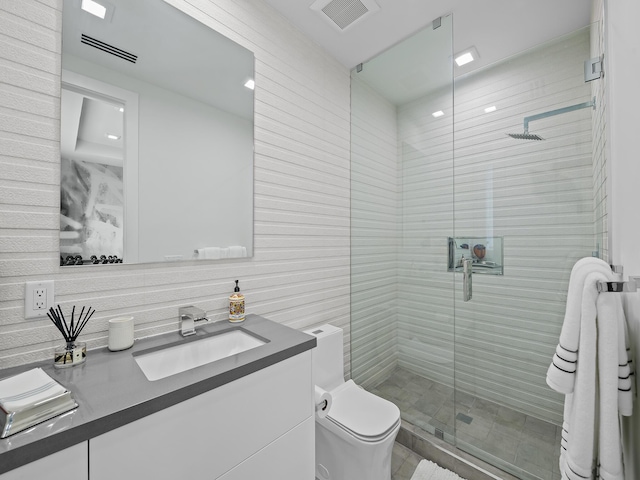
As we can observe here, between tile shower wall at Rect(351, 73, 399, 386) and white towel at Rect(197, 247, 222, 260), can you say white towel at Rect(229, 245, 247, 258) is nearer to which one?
white towel at Rect(197, 247, 222, 260)

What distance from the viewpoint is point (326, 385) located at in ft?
5.76

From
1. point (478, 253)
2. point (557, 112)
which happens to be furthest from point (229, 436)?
point (557, 112)

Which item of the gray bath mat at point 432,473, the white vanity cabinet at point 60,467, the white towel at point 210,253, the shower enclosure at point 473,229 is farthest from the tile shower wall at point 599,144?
the white vanity cabinet at point 60,467

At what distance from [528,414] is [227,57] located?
284 cm

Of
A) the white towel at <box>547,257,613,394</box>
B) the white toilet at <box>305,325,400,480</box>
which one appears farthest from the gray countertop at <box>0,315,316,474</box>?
the white towel at <box>547,257,613,394</box>

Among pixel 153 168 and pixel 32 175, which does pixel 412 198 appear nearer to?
pixel 153 168

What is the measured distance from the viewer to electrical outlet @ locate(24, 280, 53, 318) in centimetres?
94

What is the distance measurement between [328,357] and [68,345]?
4.34ft

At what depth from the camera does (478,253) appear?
190 centimetres

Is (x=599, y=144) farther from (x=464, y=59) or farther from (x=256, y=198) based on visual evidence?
(x=256, y=198)

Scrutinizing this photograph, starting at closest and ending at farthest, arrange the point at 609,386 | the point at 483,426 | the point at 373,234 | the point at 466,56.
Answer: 1. the point at 609,386
2. the point at 483,426
3. the point at 466,56
4. the point at 373,234

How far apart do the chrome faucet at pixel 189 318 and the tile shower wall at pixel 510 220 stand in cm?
150

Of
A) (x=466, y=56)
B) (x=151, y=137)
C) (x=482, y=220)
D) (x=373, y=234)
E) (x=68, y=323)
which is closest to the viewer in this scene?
(x=68, y=323)

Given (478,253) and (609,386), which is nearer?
(609,386)
